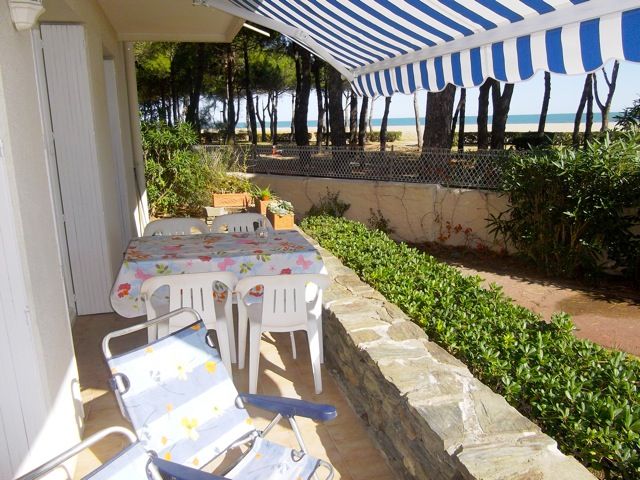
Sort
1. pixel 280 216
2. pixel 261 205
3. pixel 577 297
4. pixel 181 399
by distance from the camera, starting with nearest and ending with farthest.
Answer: pixel 181 399 < pixel 577 297 < pixel 280 216 < pixel 261 205

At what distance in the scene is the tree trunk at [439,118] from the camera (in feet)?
44.7

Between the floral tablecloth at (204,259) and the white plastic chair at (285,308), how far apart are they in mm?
430

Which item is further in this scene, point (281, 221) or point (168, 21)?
point (281, 221)

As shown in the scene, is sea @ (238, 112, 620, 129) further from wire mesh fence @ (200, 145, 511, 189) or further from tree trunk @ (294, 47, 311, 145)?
wire mesh fence @ (200, 145, 511, 189)

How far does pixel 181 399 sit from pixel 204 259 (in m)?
1.67

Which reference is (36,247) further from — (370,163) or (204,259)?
(370,163)

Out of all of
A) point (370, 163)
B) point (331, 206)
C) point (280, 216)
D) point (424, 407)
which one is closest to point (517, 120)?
point (370, 163)

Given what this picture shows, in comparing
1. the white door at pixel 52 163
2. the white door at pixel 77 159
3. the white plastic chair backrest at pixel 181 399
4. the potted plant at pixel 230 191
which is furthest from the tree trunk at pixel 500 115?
the white plastic chair backrest at pixel 181 399

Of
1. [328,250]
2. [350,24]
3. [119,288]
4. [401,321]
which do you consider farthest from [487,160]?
[119,288]

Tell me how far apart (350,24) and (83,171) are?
3.19m

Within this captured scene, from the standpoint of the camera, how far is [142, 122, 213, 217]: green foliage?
1147 centimetres

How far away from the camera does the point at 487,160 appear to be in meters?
10.5

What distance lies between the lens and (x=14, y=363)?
9.05ft

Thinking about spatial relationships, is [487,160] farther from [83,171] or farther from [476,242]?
[83,171]
